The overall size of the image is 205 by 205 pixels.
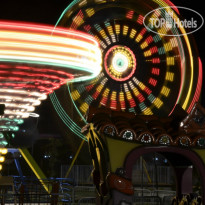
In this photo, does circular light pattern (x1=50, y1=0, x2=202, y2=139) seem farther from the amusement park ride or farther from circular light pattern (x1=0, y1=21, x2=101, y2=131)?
circular light pattern (x1=0, y1=21, x2=101, y2=131)

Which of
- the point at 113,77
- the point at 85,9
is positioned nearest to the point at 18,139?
the point at 113,77

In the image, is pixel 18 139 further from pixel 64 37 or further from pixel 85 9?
pixel 64 37

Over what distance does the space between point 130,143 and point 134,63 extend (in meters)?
9.99

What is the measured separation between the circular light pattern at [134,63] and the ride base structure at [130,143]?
8255mm

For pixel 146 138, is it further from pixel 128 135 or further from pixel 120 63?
pixel 120 63

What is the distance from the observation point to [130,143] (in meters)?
9.17

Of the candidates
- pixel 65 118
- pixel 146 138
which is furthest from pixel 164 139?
pixel 65 118

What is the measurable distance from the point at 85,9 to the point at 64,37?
10.0 m

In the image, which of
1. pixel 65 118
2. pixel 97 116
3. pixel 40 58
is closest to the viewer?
pixel 40 58

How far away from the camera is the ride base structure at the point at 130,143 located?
8.90 metres

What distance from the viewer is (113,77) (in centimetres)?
1827

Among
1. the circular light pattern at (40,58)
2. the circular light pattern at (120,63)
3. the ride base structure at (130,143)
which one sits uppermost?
the circular light pattern at (120,63)

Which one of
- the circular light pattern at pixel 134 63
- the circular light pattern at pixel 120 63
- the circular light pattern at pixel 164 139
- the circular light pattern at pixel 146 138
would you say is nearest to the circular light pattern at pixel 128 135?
the circular light pattern at pixel 146 138

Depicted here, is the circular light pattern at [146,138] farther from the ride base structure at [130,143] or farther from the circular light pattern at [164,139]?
the circular light pattern at [164,139]
